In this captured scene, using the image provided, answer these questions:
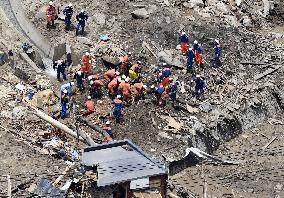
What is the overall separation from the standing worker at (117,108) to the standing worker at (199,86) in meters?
3.47

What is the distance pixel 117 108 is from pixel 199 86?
13.1ft

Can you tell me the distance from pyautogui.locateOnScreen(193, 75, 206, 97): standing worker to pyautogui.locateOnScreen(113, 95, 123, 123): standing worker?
11.4 feet

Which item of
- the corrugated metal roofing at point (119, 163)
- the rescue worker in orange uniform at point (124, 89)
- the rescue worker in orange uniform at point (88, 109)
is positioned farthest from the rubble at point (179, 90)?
the corrugated metal roofing at point (119, 163)

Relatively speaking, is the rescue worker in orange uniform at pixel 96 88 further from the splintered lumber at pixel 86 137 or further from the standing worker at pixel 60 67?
the splintered lumber at pixel 86 137

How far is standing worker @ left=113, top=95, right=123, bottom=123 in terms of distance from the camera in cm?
2591

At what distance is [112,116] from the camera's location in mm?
26656

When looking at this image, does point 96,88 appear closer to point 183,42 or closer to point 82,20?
point 82,20

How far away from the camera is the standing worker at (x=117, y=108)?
85.0 ft

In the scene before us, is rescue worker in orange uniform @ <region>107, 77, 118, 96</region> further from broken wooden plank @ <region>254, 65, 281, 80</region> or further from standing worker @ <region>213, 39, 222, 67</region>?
broken wooden plank @ <region>254, 65, 281, 80</region>

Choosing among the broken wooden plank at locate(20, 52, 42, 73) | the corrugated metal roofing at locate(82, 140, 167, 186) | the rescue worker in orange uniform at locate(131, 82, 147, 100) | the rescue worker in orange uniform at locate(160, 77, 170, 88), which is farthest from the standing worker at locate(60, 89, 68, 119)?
the corrugated metal roofing at locate(82, 140, 167, 186)

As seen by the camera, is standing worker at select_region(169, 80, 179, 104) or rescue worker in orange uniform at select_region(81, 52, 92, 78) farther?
rescue worker in orange uniform at select_region(81, 52, 92, 78)

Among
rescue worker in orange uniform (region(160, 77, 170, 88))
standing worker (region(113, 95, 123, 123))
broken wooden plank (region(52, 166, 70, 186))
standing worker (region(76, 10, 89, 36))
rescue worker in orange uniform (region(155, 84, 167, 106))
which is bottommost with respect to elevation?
broken wooden plank (region(52, 166, 70, 186))

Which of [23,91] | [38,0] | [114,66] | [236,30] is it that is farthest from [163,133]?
[38,0]

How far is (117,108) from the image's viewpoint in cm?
2606
